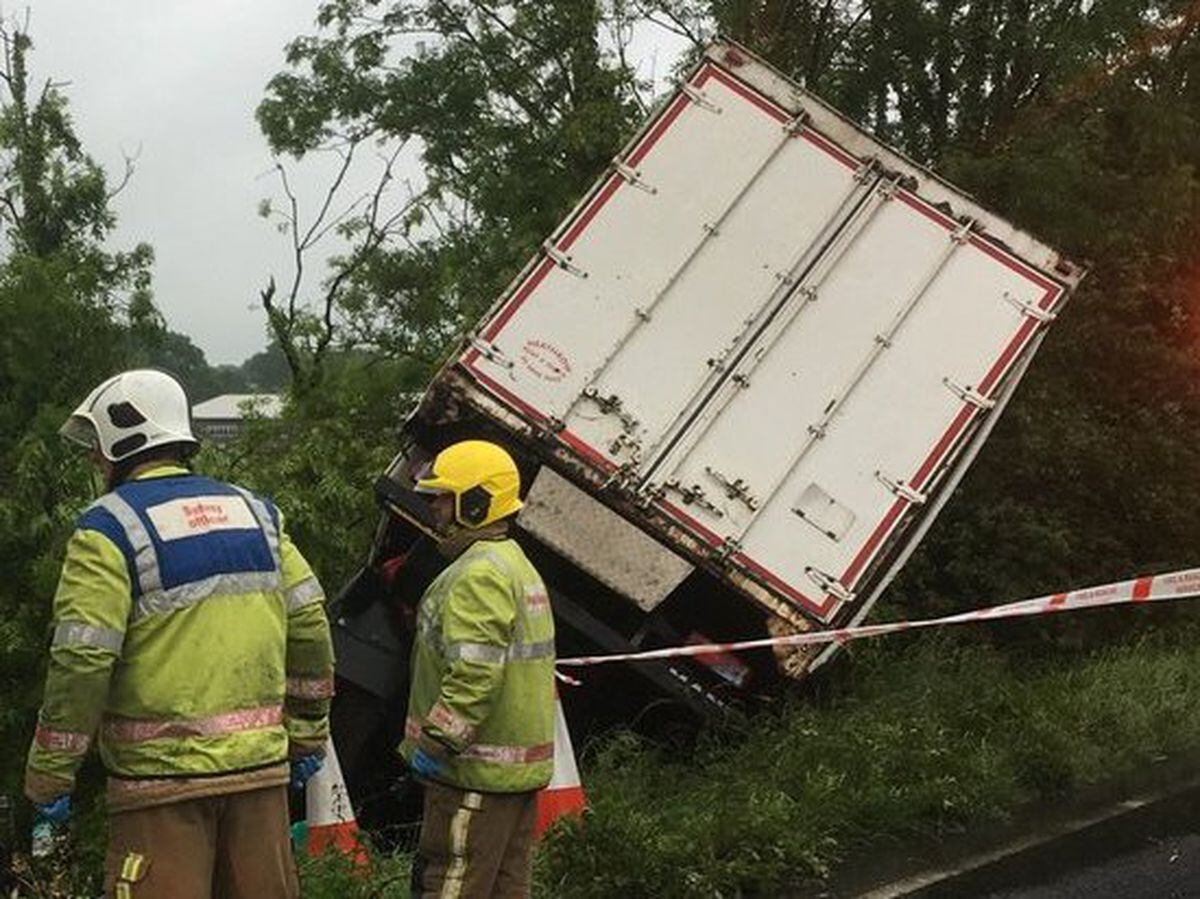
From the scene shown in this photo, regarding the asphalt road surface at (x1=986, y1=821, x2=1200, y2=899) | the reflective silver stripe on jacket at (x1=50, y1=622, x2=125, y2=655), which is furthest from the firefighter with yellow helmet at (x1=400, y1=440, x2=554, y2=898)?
the asphalt road surface at (x1=986, y1=821, x2=1200, y2=899)

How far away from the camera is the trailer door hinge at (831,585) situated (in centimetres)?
616

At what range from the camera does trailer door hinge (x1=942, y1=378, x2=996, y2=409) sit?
6418 mm

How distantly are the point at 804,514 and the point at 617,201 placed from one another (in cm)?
176

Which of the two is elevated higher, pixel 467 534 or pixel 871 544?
pixel 871 544

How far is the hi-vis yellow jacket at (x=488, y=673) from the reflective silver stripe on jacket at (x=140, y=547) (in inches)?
31.4

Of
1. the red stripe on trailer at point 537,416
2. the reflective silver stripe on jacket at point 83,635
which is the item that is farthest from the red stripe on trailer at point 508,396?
the reflective silver stripe on jacket at point 83,635

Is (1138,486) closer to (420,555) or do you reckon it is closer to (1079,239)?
(1079,239)

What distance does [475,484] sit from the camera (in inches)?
143

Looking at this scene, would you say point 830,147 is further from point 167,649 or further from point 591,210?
point 167,649

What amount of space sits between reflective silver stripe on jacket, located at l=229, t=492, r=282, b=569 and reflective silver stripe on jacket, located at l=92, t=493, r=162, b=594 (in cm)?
29

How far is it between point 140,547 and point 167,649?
221 mm

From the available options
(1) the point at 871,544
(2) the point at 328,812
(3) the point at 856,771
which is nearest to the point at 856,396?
(1) the point at 871,544

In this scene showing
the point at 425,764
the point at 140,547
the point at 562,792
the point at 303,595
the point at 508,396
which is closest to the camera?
the point at 140,547

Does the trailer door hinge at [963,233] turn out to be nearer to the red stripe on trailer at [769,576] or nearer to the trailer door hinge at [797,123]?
the trailer door hinge at [797,123]
